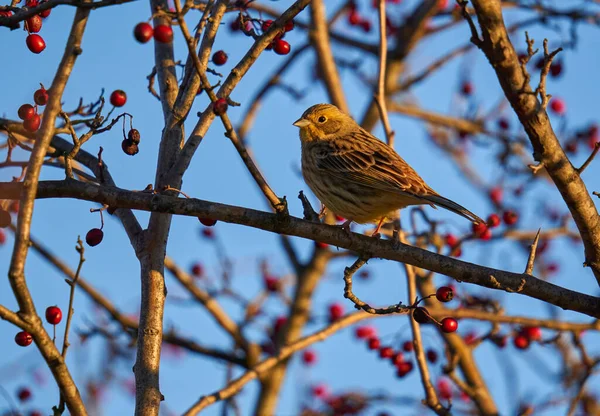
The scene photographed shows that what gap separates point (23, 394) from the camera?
740 centimetres

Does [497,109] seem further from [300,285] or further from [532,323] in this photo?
[532,323]

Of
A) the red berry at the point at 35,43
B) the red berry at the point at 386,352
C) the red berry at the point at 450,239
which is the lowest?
the red berry at the point at 386,352

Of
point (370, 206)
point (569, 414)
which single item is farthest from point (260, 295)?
point (569, 414)

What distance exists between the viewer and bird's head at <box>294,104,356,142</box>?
7777 millimetres

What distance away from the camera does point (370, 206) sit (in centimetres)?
648

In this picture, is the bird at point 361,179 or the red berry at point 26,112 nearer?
the red berry at point 26,112

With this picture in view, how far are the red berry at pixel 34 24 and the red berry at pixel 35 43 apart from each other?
57mm

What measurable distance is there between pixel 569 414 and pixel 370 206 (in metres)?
2.18

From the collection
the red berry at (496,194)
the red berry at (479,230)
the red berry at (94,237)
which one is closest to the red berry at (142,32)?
the red berry at (94,237)

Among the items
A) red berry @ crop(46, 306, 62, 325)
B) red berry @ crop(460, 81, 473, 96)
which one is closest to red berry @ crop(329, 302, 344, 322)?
red berry @ crop(460, 81, 473, 96)

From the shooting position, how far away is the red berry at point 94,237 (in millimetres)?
4832

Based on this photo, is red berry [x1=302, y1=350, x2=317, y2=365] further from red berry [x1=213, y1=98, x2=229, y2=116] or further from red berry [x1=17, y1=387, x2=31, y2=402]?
red berry [x1=213, y1=98, x2=229, y2=116]

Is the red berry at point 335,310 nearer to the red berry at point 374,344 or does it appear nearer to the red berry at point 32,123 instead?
the red berry at point 374,344

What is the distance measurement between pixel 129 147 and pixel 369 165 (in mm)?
2516
